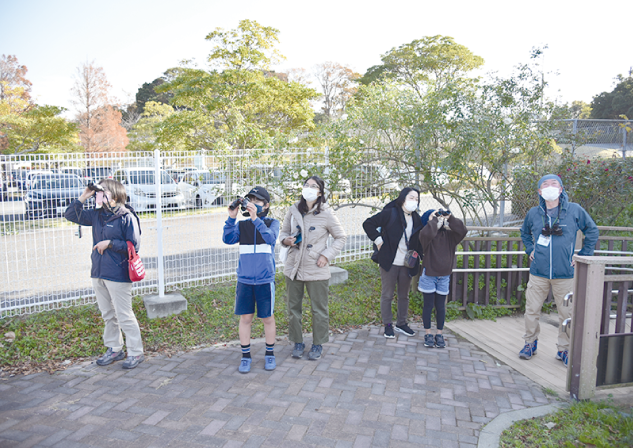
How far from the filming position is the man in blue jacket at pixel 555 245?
4.20m

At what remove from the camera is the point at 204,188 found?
565cm

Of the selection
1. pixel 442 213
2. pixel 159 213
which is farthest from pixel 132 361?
pixel 442 213

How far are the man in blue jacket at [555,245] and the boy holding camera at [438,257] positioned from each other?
0.73 m

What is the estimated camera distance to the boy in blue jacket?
398 cm

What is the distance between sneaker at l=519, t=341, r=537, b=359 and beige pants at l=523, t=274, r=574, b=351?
46 millimetres

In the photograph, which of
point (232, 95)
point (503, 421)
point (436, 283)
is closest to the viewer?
point (503, 421)

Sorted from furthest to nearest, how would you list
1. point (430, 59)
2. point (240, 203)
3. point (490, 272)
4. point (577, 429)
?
point (430, 59)
point (490, 272)
point (240, 203)
point (577, 429)

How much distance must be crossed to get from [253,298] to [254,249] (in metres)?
0.47

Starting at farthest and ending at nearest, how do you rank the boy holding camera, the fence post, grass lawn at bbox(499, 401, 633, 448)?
the fence post
the boy holding camera
grass lawn at bbox(499, 401, 633, 448)

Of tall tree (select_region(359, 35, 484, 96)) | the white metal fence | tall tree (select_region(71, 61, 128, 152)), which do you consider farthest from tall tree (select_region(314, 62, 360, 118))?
the white metal fence

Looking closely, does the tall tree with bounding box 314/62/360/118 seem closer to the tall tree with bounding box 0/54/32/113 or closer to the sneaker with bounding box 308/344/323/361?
the tall tree with bounding box 0/54/32/113

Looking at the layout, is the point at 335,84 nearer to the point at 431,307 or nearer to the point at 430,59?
the point at 430,59

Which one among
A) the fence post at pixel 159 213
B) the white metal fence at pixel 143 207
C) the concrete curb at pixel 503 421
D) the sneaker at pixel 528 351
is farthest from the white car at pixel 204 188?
the concrete curb at pixel 503 421

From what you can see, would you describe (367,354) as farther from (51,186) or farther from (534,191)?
(534,191)
